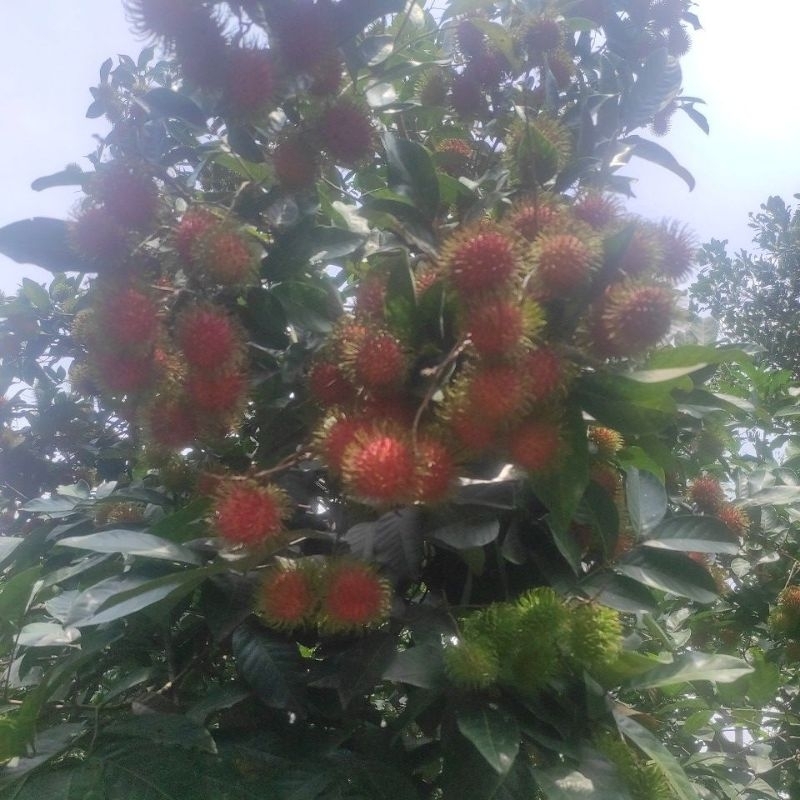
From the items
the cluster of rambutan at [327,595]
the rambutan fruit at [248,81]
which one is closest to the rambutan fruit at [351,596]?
the cluster of rambutan at [327,595]

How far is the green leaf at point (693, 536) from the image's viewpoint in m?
0.94

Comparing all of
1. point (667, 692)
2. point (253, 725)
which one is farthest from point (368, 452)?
point (667, 692)

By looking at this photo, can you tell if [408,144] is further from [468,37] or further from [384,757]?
[384,757]

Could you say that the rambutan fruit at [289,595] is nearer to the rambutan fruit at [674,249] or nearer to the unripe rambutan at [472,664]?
the unripe rambutan at [472,664]

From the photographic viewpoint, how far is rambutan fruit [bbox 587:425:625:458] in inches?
35.1

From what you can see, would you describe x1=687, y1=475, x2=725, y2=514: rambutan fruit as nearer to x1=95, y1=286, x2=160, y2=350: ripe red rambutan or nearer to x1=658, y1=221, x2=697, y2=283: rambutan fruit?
x1=658, y1=221, x2=697, y2=283: rambutan fruit

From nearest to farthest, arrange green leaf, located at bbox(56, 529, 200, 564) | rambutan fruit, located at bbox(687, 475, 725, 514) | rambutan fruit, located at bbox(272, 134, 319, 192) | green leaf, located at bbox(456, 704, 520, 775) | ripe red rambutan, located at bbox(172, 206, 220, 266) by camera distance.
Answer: green leaf, located at bbox(456, 704, 520, 775), green leaf, located at bbox(56, 529, 200, 564), ripe red rambutan, located at bbox(172, 206, 220, 266), rambutan fruit, located at bbox(272, 134, 319, 192), rambutan fruit, located at bbox(687, 475, 725, 514)

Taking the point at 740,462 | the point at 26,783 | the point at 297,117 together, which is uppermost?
the point at 297,117

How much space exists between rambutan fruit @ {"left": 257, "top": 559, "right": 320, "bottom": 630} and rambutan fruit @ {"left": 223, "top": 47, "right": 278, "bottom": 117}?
57 cm

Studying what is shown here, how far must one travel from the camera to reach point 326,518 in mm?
971

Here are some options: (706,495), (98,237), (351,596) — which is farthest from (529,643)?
(706,495)

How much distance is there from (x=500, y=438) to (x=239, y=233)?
401 mm

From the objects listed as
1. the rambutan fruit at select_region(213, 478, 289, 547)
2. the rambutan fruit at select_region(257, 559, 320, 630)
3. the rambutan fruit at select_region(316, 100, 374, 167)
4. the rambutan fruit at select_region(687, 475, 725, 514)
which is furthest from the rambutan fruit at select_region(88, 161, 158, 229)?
the rambutan fruit at select_region(687, 475, 725, 514)

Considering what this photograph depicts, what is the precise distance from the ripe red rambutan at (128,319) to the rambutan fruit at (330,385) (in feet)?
0.61
